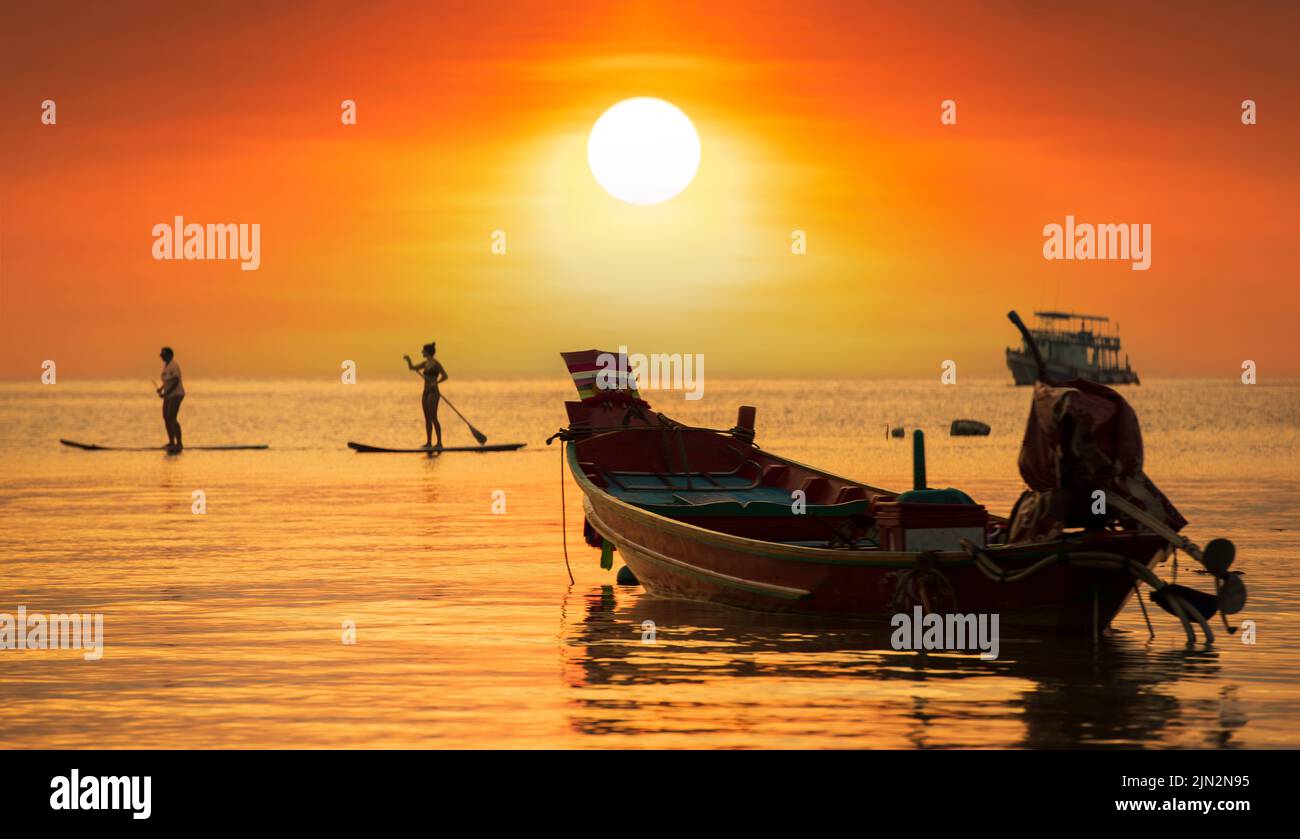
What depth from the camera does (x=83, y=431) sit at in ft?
220

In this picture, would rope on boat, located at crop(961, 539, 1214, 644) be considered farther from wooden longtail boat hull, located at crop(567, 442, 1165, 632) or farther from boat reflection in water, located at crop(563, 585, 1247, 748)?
boat reflection in water, located at crop(563, 585, 1247, 748)

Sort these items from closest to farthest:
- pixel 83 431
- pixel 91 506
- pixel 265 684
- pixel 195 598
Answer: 1. pixel 265 684
2. pixel 195 598
3. pixel 91 506
4. pixel 83 431

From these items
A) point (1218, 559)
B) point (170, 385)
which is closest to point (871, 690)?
point (1218, 559)

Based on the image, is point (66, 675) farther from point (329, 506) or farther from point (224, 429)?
point (224, 429)

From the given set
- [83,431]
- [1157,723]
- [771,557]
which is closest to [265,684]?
[771,557]

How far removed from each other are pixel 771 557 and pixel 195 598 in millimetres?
5953

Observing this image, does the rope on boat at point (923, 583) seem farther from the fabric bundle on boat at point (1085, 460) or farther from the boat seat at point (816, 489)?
the boat seat at point (816, 489)

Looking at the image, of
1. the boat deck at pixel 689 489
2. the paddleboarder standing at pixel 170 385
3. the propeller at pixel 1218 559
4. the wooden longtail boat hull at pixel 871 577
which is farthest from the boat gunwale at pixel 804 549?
the paddleboarder standing at pixel 170 385

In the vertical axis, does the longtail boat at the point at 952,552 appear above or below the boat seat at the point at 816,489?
below

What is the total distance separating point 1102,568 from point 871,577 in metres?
1.95

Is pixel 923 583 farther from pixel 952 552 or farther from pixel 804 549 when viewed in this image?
pixel 804 549

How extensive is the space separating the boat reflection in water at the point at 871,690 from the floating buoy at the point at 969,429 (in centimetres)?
4550

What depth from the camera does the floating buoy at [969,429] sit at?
197ft
